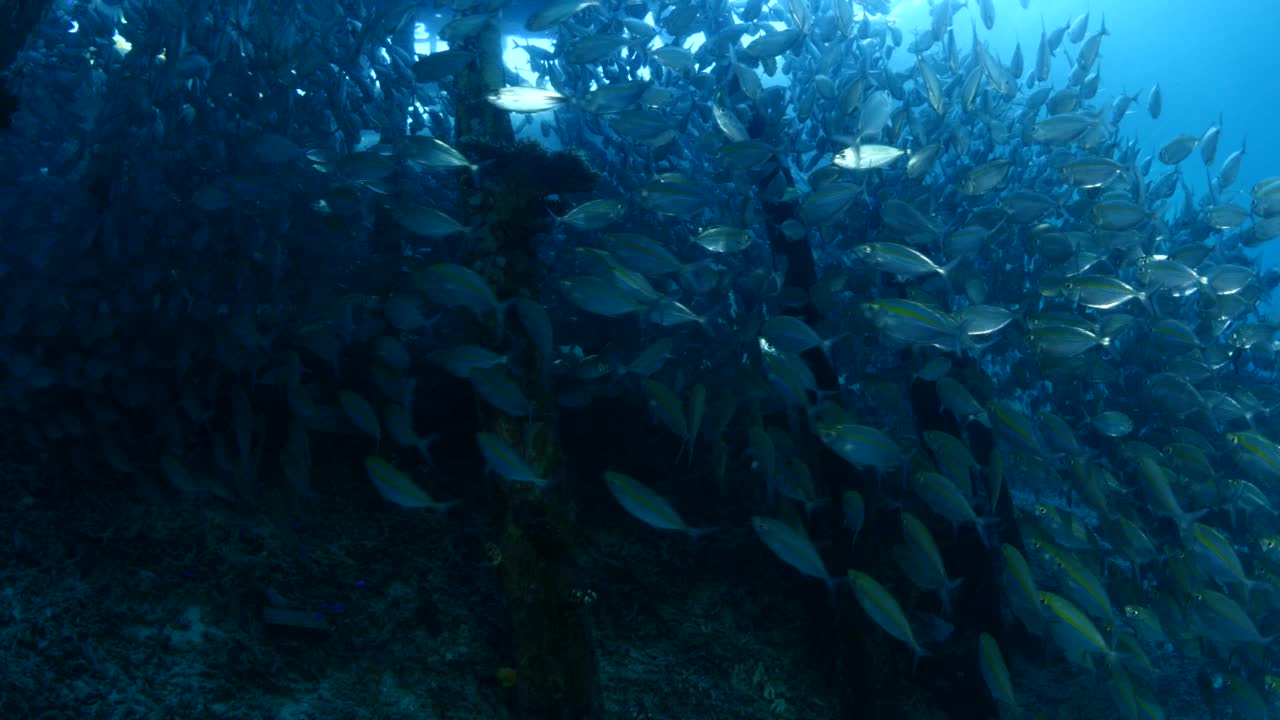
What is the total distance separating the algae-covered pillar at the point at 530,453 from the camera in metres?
3.21

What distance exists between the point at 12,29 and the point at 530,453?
4005 millimetres

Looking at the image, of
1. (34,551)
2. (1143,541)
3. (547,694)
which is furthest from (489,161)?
(1143,541)

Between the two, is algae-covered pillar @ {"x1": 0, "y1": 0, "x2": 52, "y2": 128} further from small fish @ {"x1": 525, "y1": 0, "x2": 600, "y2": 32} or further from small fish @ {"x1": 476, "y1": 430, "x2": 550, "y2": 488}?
small fish @ {"x1": 476, "y1": 430, "x2": 550, "y2": 488}

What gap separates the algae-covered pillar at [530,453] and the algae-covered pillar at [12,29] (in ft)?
8.13

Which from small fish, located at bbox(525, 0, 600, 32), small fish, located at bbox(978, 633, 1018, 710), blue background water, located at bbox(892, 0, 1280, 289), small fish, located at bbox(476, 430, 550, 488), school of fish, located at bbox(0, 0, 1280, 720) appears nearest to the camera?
small fish, located at bbox(476, 430, 550, 488)

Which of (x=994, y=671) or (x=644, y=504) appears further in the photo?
(x=994, y=671)

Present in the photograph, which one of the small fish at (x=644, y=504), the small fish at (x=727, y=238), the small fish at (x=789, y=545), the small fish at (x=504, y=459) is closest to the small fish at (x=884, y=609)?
the small fish at (x=789, y=545)

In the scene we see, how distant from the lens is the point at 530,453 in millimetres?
3725

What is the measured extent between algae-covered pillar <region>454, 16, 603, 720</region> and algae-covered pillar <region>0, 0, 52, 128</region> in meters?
2.48

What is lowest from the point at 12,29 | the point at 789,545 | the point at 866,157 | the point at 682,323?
the point at 789,545

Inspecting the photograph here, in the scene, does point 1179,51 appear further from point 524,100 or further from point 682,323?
point 524,100

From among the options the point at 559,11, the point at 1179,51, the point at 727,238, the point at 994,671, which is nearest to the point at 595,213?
the point at 727,238

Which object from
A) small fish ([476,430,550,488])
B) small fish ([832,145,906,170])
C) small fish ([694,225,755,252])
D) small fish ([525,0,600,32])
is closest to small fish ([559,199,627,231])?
small fish ([694,225,755,252])

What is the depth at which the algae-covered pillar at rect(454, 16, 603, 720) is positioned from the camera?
321 cm
